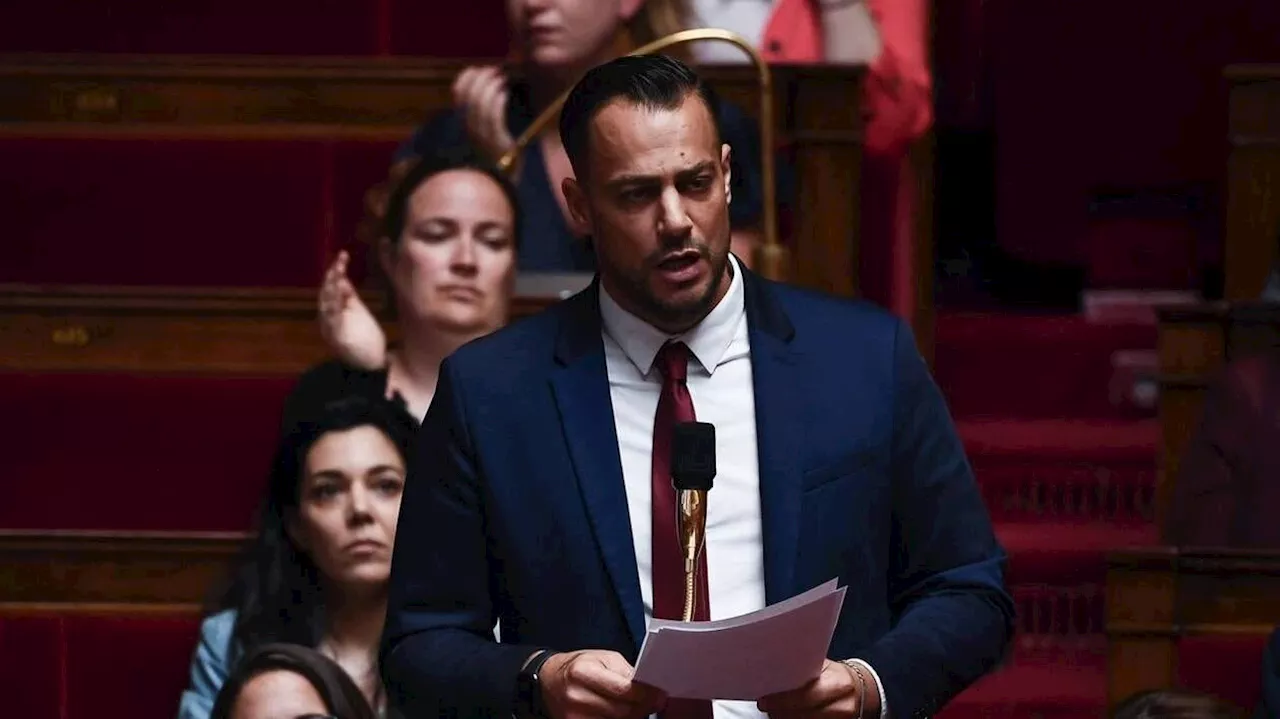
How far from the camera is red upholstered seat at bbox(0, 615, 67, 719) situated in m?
1.95

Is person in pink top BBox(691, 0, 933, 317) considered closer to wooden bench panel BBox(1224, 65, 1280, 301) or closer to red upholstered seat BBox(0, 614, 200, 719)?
wooden bench panel BBox(1224, 65, 1280, 301)

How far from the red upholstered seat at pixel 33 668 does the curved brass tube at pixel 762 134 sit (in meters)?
0.56

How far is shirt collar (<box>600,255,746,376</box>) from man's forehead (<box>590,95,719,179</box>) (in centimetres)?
8

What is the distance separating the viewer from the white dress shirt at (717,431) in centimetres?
112

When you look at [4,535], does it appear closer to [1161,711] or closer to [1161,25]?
[1161,711]

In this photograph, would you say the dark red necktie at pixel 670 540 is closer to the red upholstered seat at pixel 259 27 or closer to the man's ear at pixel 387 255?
the man's ear at pixel 387 255

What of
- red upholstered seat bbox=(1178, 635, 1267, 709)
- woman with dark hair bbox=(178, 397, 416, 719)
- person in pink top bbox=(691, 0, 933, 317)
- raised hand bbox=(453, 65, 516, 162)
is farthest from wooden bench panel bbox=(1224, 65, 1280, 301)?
woman with dark hair bbox=(178, 397, 416, 719)

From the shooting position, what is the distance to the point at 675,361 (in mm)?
1141

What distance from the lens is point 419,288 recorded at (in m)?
2.01

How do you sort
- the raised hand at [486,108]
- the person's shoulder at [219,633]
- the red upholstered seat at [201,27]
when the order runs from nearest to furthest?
1. the person's shoulder at [219,633]
2. the raised hand at [486,108]
3. the red upholstered seat at [201,27]

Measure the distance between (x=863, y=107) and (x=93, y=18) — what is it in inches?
38.1

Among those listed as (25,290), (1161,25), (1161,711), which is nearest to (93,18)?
(25,290)

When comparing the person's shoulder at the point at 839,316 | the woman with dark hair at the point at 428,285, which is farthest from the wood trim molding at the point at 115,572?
the person's shoulder at the point at 839,316

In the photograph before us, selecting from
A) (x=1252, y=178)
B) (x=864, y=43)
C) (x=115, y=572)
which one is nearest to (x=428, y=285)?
(x=115, y=572)
